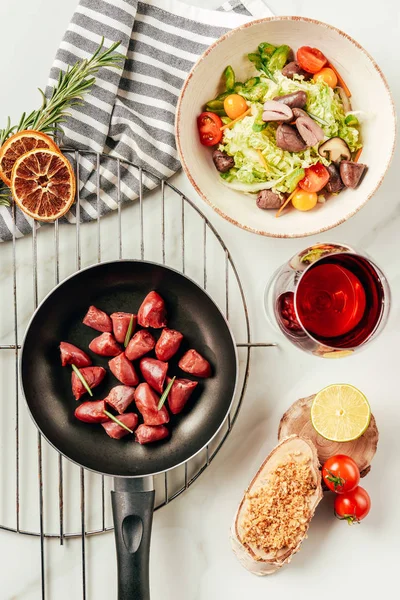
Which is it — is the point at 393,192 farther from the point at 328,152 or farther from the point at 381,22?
the point at 381,22

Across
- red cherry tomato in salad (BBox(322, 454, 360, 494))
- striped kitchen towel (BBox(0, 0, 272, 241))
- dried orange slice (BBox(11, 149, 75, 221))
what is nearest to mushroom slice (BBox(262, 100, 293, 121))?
striped kitchen towel (BBox(0, 0, 272, 241))

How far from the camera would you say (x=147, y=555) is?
139 centimetres

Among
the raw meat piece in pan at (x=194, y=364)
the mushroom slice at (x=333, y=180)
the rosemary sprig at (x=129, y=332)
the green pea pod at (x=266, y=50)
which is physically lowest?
the raw meat piece in pan at (x=194, y=364)

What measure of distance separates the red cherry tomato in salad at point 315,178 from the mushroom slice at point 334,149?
3 centimetres

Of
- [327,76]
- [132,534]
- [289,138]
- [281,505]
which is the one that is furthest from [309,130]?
[132,534]

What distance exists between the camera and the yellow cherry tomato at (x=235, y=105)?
1432 mm

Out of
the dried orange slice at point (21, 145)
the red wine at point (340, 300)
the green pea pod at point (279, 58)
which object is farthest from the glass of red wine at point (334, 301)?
the dried orange slice at point (21, 145)

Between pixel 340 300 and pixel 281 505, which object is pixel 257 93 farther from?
pixel 281 505

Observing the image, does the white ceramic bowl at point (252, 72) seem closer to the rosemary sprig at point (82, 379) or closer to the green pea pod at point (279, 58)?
the green pea pod at point (279, 58)

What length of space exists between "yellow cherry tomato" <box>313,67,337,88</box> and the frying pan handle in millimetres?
1056

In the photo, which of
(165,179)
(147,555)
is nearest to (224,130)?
(165,179)

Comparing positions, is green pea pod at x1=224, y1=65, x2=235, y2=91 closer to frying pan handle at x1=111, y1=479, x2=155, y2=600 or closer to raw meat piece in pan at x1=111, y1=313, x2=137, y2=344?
raw meat piece in pan at x1=111, y1=313, x2=137, y2=344

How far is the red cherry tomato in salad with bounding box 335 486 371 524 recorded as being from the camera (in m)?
1.47

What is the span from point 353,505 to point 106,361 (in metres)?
0.71
